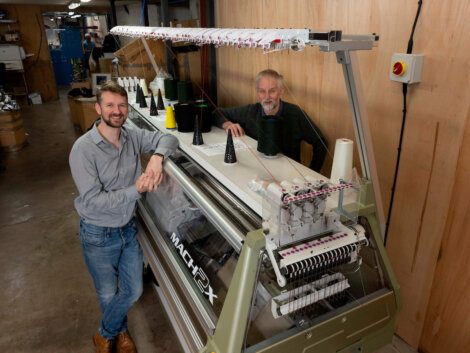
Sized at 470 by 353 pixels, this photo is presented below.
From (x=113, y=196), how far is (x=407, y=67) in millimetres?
1416

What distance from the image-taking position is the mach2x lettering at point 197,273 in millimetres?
1373

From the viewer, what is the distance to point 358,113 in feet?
3.36

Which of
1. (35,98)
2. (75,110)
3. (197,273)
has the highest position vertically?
(197,273)

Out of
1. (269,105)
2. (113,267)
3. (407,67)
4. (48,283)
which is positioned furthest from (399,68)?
(48,283)

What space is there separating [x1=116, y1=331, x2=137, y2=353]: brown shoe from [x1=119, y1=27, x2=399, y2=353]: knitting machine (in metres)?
0.51

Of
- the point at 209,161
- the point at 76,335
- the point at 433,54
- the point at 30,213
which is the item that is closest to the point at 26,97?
the point at 30,213

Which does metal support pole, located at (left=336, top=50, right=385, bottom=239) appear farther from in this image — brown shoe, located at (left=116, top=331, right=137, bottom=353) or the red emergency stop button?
brown shoe, located at (left=116, top=331, right=137, bottom=353)

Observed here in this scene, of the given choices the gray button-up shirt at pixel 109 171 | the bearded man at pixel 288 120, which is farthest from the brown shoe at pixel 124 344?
the bearded man at pixel 288 120

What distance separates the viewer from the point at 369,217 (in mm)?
1153

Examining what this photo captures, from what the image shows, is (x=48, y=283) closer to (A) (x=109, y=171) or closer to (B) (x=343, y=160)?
(A) (x=109, y=171)

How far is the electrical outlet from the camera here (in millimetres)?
1514

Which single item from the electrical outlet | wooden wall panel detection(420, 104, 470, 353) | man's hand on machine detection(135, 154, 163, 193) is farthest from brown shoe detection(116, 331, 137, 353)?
the electrical outlet

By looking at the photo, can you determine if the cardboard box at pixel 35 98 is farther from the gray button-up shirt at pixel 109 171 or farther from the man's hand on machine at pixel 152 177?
the man's hand on machine at pixel 152 177

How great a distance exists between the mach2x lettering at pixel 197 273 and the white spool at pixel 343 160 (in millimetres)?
634
